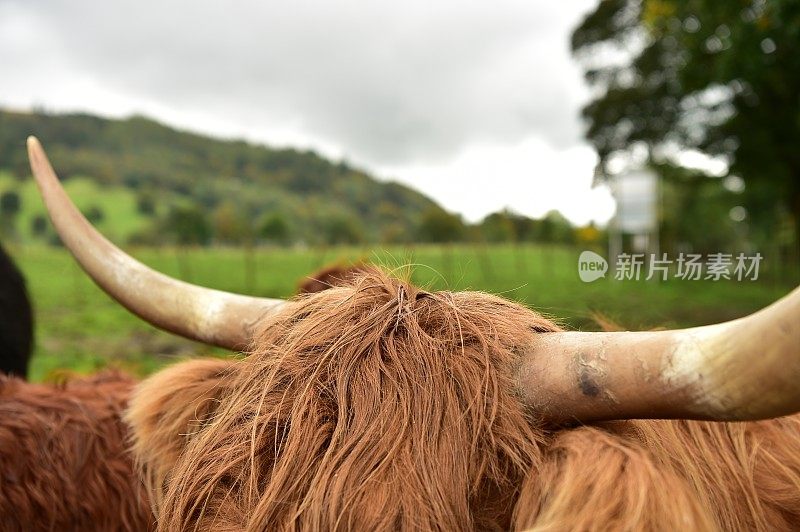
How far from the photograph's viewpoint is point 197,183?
305 feet

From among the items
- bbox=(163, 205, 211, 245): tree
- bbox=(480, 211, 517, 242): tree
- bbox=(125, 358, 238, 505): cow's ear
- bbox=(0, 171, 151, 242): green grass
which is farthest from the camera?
bbox=(0, 171, 151, 242): green grass

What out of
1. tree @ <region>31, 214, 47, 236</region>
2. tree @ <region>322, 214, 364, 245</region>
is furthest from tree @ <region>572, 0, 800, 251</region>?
tree @ <region>31, 214, 47, 236</region>

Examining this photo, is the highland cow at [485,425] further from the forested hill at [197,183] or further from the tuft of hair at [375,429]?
the forested hill at [197,183]

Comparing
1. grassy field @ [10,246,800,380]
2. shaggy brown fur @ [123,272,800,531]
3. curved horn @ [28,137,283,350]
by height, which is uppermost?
curved horn @ [28,137,283,350]

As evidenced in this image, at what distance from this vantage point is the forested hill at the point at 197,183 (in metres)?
47.1

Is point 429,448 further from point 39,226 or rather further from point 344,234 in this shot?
point 39,226

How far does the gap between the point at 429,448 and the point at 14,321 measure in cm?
327

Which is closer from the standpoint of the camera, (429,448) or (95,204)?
(429,448)

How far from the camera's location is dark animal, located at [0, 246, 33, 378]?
11.9 feet

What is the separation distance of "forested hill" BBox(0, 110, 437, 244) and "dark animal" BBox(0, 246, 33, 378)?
104ft

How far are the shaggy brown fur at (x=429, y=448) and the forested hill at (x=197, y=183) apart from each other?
1346 inches

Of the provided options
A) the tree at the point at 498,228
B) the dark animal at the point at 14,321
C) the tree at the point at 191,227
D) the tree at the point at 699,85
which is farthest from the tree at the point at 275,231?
the dark animal at the point at 14,321

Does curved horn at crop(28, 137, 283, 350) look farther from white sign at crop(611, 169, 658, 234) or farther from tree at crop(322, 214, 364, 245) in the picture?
tree at crop(322, 214, 364, 245)

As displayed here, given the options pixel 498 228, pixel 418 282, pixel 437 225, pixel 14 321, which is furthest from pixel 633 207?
pixel 498 228
